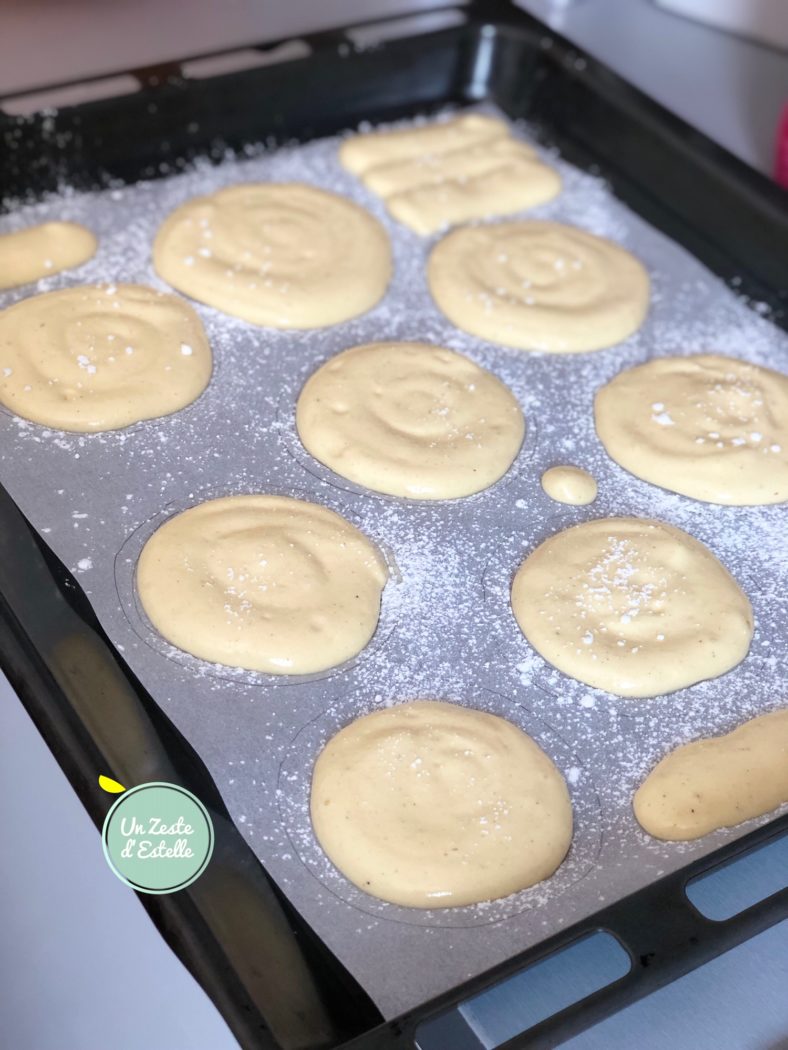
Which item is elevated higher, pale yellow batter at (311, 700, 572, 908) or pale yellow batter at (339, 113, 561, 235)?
pale yellow batter at (339, 113, 561, 235)

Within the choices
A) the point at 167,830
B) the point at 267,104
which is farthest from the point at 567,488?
the point at 267,104

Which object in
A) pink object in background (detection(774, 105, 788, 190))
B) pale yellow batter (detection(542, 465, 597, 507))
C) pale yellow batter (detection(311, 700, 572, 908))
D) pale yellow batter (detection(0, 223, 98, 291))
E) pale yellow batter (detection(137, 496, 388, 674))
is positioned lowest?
pale yellow batter (detection(311, 700, 572, 908))

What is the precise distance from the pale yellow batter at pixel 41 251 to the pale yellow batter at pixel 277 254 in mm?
87

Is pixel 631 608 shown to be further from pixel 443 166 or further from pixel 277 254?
pixel 443 166

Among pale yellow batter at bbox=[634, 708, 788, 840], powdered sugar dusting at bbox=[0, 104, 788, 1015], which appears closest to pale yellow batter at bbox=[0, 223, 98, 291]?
powdered sugar dusting at bbox=[0, 104, 788, 1015]

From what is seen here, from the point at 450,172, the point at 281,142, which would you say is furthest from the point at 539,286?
the point at 281,142

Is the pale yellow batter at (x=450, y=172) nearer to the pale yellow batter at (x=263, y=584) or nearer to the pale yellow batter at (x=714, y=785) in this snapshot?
the pale yellow batter at (x=263, y=584)

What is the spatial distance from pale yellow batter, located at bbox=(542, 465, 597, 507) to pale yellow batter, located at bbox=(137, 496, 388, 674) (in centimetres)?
21

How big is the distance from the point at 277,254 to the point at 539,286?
32 cm

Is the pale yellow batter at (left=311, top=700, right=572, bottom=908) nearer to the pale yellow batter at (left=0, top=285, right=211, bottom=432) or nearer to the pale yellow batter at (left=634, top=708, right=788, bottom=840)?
the pale yellow batter at (left=634, top=708, right=788, bottom=840)

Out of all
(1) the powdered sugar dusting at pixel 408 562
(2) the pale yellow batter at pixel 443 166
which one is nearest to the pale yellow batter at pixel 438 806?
(1) the powdered sugar dusting at pixel 408 562

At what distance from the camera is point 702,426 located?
1.31 meters

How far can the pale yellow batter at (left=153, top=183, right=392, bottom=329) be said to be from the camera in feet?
4.53

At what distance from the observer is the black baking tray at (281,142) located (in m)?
0.82
